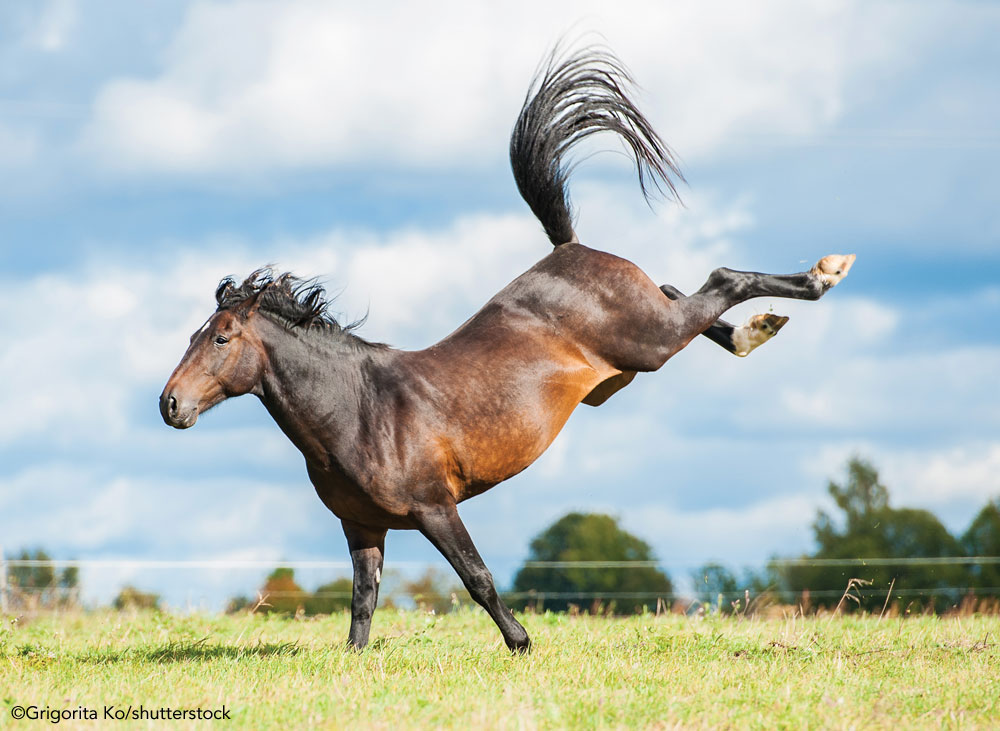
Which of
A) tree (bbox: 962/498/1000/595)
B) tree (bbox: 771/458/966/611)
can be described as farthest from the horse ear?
tree (bbox: 962/498/1000/595)

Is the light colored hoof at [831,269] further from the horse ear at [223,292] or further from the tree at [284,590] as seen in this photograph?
the tree at [284,590]

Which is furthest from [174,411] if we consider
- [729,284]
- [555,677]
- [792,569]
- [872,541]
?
[872,541]

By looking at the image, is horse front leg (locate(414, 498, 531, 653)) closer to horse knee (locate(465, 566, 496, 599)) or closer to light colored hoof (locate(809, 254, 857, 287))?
horse knee (locate(465, 566, 496, 599))

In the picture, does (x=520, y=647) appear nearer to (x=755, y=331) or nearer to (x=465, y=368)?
(x=465, y=368)

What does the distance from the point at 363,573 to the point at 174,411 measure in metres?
1.70

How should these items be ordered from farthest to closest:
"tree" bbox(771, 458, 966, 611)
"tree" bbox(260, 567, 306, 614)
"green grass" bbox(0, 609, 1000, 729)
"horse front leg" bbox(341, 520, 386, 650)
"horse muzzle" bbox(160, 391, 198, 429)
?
"tree" bbox(771, 458, 966, 611) < "tree" bbox(260, 567, 306, 614) < "horse front leg" bbox(341, 520, 386, 650) < "horse muzzle" bbox(160, 391, 198, 429) < "green grass" bbox(0, 609, 1000, 729)

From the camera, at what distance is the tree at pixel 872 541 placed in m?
36.4

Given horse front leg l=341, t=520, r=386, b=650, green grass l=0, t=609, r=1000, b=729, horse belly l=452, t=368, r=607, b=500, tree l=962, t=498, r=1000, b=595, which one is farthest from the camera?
tree l=962, t=498, r=1000, b=595

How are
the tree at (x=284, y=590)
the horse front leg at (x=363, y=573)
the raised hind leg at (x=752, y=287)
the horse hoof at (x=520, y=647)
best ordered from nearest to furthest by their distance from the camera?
the horse hoof at (x=520, y=647)
the horse front leg at (x=363, y=573)
the raised hind leg at (x=752, y=287)
the tree at (x=284, y=590)

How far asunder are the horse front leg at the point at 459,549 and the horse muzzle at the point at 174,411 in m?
1.40

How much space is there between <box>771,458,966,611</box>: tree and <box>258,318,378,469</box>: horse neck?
82.0 feet

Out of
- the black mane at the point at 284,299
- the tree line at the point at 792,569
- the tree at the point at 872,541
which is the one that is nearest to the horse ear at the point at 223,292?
the black mane at the point at 284,299

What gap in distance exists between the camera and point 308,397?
20.3 ft

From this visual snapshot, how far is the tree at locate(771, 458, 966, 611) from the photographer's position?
119ft
